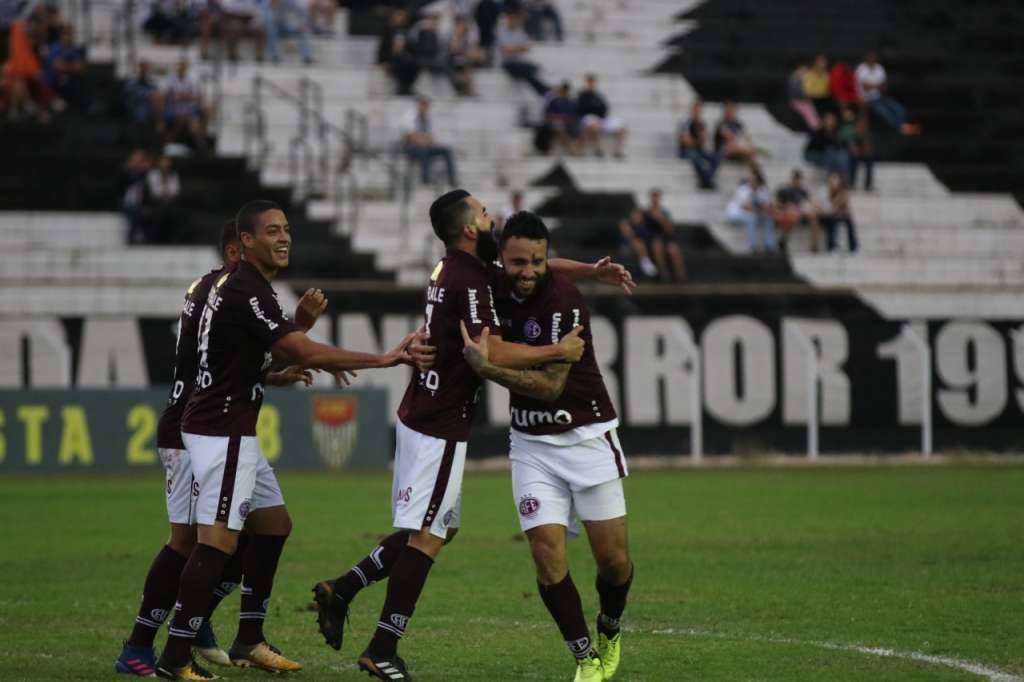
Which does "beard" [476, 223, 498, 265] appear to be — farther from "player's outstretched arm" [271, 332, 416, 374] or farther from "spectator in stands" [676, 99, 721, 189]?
"spectator in stands" [676, 99, 721, 189]

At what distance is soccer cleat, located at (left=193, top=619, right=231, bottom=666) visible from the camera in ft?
32.3

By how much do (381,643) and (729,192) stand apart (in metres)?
27.1

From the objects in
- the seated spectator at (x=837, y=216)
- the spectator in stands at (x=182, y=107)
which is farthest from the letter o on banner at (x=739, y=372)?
the spectator in stands at (x=182, y=107)

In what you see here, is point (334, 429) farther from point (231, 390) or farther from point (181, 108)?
point (231, 390)

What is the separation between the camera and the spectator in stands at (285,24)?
35125 mm

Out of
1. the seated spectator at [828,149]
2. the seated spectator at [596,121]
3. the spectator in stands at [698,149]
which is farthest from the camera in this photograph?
the seated spectator at [828,149]

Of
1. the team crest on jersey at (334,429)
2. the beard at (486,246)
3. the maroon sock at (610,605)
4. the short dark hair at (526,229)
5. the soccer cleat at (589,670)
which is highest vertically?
the short dark hair at (526,229)

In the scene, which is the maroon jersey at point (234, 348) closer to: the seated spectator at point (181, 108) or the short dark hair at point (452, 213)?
the short dark hair at point (452, 213)

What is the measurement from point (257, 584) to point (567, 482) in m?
2.03

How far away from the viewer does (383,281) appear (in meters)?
30.1

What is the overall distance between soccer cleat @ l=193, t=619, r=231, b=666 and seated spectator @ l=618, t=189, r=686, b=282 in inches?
848

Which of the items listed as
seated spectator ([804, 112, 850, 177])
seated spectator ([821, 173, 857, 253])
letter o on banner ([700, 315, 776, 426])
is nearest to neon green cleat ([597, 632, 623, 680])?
letter o on banner ([700, 315, 776, 426])

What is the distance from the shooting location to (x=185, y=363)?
Result: 980 centimetres

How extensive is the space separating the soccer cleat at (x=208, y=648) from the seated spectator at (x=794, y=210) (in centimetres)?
2464
